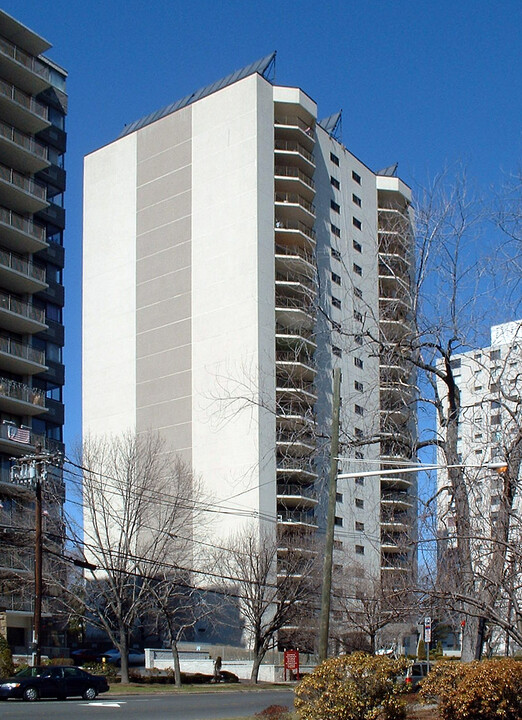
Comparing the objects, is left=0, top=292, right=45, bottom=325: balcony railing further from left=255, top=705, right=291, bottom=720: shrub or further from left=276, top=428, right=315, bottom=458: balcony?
left=255, top=705, right=291, bottom=720: shrub

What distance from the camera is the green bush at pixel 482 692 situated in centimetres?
1681

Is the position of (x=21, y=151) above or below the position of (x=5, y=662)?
above

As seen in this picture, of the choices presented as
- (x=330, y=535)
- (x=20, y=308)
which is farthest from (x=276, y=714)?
(x=20, y=308)

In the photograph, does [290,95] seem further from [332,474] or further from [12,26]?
[332,474]

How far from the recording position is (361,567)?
5997cm

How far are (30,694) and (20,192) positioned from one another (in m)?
37.3

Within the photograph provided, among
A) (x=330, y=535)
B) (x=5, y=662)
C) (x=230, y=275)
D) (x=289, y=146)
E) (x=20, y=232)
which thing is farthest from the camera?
(x=289, y=146)

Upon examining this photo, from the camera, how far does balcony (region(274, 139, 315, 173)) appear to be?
72.3 m

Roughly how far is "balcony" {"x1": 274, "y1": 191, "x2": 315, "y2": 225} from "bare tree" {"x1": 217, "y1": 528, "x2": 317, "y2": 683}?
26296 millimetres

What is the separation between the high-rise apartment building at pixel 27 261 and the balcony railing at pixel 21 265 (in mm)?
67

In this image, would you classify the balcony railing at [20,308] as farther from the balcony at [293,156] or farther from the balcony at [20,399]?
the balcony at [293,156]

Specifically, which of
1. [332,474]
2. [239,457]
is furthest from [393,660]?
[239,457]

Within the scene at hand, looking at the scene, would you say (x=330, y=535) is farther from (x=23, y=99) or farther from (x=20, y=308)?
(x=23, y=99)

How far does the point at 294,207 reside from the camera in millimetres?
70812
